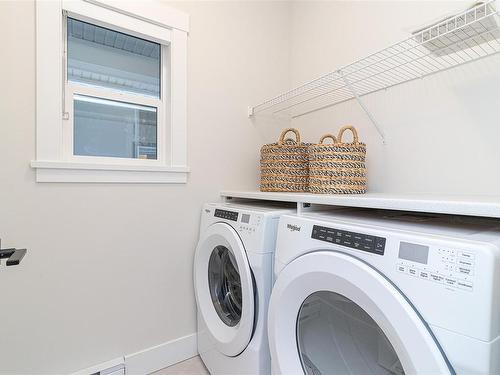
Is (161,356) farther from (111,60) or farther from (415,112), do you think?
(415,112)

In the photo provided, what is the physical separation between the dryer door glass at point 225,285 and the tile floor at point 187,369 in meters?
0.35

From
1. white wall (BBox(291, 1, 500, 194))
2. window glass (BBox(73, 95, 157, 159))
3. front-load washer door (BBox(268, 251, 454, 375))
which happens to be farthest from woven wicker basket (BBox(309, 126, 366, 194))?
window glass (BBox(73, 95, 157, 159))

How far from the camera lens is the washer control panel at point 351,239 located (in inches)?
27.3

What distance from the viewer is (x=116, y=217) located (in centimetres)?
142

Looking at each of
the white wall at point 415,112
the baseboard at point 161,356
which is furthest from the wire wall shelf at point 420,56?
the baseboard at point 161,356

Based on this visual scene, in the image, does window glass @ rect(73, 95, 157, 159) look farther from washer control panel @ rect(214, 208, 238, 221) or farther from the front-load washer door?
the front-load washer door

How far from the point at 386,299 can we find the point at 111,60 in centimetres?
173

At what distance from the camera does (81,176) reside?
132 cm

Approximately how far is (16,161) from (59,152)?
16 centimetres

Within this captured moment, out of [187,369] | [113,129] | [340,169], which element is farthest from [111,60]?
[187,369]

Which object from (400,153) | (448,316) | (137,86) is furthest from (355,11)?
(448,316)

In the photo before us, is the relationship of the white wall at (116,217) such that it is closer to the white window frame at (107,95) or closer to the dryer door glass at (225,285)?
the white window frame at (107,95)

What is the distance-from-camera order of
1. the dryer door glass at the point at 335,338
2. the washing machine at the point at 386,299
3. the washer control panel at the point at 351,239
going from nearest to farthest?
the washing machine at the point at 386,299 → the washer control panel at the point at 351,239 → the dryer door glass at the point at 335,338

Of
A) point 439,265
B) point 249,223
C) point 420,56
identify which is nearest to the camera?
point 439,265
